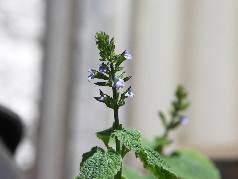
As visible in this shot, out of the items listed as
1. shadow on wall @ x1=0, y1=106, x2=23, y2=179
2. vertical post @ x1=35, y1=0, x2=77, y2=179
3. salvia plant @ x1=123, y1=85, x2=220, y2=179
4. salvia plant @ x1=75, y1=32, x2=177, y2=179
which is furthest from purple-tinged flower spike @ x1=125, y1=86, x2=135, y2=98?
vertical post @ x1=35, y1=0, x2=77, y2=179

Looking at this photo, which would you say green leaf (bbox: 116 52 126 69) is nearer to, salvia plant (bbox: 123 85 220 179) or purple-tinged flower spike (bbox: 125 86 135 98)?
purple-tinged flower spike (bbox: 125 86 135 98)

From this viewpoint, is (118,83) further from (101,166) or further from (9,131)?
(9,131)

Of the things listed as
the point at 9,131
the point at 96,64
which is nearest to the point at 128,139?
the point at 9,131

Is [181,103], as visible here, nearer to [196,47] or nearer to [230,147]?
[230,147]

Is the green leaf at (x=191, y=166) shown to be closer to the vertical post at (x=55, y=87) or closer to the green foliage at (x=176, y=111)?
the green foliage at (x=176, y=111)

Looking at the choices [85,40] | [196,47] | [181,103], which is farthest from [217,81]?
[181,103]

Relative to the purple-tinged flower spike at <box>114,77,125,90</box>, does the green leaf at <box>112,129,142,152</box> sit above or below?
below
